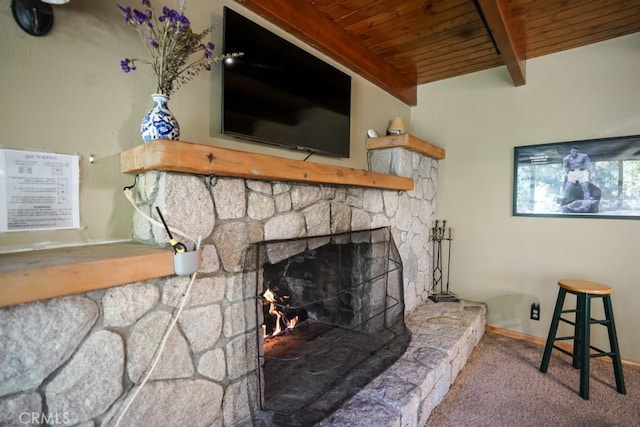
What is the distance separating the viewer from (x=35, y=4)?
0.99 metres

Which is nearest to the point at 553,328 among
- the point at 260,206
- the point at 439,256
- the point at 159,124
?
the point at 439,256

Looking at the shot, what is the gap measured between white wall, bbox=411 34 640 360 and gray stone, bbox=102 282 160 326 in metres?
2.81

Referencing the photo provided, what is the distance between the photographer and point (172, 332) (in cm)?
113

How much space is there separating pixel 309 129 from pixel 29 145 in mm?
1313

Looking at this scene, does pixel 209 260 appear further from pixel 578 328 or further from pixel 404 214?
pixel 578 328

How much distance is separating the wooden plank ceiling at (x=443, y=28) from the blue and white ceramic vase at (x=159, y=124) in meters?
0.85

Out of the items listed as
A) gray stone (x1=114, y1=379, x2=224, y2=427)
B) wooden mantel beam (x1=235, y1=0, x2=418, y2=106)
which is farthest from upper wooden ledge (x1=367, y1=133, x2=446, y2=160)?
gray stone (x1=114, y1=379, x2=224, y2=427)

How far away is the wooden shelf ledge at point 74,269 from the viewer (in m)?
0.77

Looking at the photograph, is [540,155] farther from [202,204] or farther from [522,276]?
[202,204]

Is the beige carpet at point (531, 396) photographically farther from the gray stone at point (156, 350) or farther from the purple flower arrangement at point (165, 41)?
the purple flower arrangement at point (165, 41)

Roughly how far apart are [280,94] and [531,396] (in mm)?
2436

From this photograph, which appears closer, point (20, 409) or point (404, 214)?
point (20, 409)

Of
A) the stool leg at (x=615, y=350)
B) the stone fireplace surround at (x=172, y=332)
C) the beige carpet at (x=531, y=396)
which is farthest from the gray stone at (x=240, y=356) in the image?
the stool leg at (x=615, y=350)

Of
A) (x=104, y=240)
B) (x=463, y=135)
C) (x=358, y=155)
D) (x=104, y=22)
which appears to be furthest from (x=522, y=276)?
(x=104, y=22)
